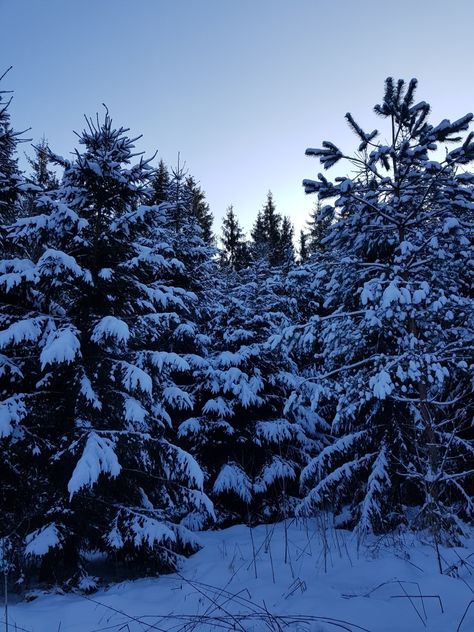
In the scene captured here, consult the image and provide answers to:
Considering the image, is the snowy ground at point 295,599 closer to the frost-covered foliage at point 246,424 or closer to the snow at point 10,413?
the snow at point 10,413

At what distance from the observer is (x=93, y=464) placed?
18.9 feet

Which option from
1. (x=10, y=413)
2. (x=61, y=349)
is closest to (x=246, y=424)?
(x=61, y=349)

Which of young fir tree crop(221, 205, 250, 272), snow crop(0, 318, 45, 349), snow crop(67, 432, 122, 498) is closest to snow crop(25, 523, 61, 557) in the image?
snow crop(67, 432, 122, 498)

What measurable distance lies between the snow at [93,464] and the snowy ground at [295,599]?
1.35m

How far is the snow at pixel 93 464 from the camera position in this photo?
5542 millimetres

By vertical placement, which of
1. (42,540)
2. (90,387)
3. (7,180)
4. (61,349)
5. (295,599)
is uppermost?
(7,180)

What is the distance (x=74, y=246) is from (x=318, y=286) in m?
5.24

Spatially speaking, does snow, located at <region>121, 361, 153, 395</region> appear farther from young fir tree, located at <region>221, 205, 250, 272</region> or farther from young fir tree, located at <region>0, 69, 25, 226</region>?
young fir tree, located at <region>221, 205, 250, 272</region>

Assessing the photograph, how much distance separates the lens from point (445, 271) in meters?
7.83

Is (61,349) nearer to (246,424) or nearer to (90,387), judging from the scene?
(90,387)

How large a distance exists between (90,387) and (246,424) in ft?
20.4

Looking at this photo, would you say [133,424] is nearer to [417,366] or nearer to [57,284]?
[57,284]

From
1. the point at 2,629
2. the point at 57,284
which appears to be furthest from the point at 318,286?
the point at 2,629

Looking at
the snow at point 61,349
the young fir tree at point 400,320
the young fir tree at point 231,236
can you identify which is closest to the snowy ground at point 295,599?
the young fir tree at point 400,320
